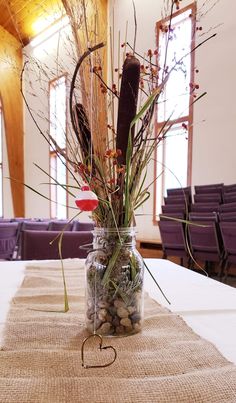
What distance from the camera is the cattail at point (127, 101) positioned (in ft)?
2.02

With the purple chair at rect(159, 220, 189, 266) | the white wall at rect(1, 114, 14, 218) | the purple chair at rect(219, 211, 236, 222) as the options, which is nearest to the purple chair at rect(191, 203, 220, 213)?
the purple chair at rect(159, 220, 189, 266)

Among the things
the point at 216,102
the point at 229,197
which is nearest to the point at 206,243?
the point at 229,197

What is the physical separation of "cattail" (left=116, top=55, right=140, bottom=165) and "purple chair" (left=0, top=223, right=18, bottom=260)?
3.60m

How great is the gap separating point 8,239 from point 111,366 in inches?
152

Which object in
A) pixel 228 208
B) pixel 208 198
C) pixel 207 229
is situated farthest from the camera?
pixel 208 198

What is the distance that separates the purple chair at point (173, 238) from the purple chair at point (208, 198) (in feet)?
2.62

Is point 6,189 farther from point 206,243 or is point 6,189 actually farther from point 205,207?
point 206,243

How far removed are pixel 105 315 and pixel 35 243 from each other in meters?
1.22

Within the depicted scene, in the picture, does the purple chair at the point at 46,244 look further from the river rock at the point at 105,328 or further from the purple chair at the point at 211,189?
the purple chair at the point at 211,189

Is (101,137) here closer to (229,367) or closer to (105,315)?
(105,315)

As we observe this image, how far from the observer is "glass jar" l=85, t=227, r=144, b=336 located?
2.13ft

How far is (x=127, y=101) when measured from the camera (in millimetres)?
633

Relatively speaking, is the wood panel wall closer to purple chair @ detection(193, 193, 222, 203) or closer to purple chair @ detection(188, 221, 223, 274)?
purple chair @ detection(193, 193, 222, 203)

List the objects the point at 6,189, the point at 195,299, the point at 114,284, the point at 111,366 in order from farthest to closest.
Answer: the point at 6,189, the point at 195,299, the point at 114,284, the point at 111,366
